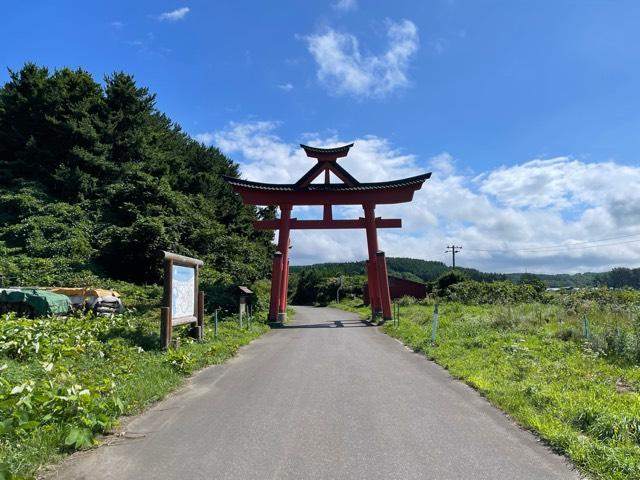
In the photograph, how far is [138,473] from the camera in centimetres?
414

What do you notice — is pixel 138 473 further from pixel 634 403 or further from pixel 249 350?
pixel 249 350

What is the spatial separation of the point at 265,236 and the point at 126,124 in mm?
17627

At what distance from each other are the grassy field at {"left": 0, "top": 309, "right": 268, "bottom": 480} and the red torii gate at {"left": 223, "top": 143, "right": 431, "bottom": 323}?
26.7 feet

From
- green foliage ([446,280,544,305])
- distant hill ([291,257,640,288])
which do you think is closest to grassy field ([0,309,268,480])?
green foliage ([446,280,544,305])

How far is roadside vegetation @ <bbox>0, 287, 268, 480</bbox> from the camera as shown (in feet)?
15.1

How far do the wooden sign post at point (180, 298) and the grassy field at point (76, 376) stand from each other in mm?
445

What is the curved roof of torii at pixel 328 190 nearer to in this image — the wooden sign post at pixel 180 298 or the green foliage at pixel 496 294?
the wooden sign post at pixel 180 298

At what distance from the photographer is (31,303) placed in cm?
1319

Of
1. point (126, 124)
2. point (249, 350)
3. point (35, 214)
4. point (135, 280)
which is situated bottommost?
point (249, 350)

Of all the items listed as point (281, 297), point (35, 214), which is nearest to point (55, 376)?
point (281, 297)

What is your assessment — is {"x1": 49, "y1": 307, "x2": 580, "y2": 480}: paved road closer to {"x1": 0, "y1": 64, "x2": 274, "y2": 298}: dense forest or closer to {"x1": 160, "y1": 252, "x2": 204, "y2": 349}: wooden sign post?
{"x1": 160, "y1": 252, "x2": 204, "y2": 349}: wooden sign post

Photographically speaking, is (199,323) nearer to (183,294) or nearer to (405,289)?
(183,294)

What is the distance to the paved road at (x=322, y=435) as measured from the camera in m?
4.20

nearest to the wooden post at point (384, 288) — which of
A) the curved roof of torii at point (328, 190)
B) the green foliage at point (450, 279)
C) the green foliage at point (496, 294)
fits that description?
the curved roof of torii at point (328, 190)
